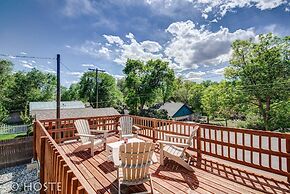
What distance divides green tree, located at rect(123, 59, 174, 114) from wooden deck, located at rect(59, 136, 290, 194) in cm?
2280

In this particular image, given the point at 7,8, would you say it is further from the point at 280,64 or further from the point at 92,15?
the point at 280,64

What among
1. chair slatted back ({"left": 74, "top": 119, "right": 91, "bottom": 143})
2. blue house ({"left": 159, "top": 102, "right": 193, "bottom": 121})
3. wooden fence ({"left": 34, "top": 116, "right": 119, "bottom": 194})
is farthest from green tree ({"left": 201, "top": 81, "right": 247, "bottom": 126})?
chair slatted back ({"left": 74, "top": 119, "right": 91, "bottom": 143})

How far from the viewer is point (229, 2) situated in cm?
1308

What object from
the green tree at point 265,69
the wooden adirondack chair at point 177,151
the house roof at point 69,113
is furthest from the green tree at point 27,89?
the green tree at point 265,69

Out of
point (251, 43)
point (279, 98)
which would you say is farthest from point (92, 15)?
point (279, 98)

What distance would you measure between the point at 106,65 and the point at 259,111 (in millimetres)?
23163

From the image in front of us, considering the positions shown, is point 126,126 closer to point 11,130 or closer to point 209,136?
point 209,136

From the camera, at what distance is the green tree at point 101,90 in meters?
30.0

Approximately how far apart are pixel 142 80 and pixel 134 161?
24697 mm

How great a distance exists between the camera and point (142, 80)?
2769 cm

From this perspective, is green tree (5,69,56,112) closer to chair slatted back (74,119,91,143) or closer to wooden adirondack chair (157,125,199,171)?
chair slatted back (74,119,91,143)

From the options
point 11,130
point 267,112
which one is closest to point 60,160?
point 267,112

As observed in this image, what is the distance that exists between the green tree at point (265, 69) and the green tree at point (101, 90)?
1878cm

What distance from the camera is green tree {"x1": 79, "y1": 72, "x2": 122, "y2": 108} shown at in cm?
3003
